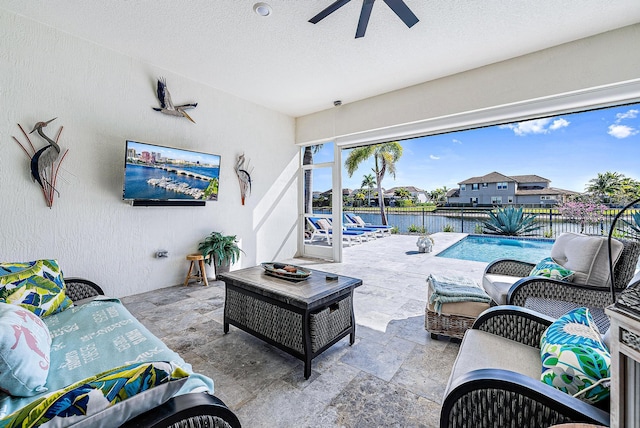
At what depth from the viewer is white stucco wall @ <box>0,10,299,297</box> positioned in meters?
2.97

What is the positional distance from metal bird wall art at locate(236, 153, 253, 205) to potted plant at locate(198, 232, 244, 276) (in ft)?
3.33

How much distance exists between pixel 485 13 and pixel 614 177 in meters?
3.22

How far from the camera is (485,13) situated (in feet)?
9.37

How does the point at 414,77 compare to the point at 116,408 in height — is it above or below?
above

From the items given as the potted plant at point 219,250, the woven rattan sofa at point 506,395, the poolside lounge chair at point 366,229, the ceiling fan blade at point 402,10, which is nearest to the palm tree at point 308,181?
the potted plant at point 219,250

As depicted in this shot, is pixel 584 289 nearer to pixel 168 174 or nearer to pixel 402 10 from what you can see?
pixel 402 10

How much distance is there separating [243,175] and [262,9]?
2863 millimetres

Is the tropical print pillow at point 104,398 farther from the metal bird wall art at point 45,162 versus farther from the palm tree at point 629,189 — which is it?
the palm tree at point 629,189

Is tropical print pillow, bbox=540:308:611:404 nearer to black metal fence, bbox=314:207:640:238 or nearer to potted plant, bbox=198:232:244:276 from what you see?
black metal fence, bbox=314:207:640:238

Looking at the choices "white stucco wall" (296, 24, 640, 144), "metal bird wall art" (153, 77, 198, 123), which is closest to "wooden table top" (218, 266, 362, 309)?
"metal bird wall art" (153, 77, 198, 123)

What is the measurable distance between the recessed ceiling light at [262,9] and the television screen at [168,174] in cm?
216

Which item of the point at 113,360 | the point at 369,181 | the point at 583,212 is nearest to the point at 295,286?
the point at 113,360

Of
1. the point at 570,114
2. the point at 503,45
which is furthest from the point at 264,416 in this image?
the point at 570,114

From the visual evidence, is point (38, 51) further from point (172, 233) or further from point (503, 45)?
point (503, 45)
